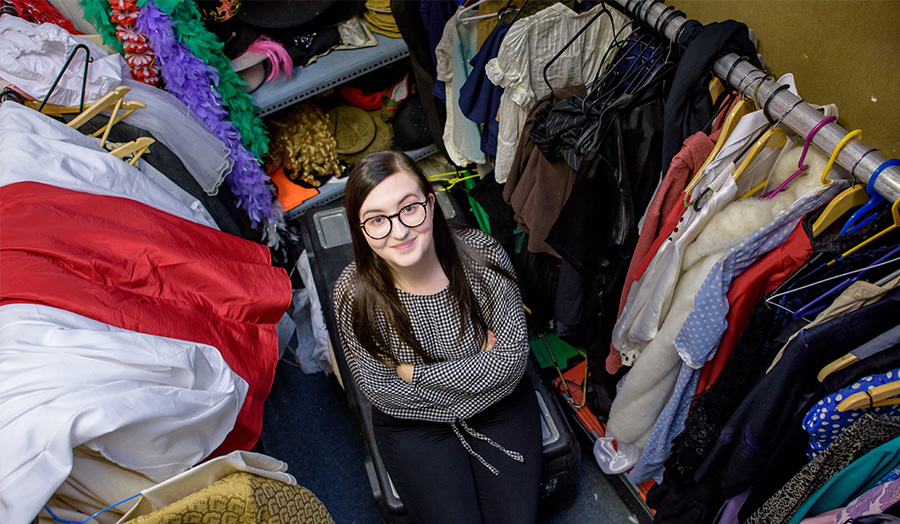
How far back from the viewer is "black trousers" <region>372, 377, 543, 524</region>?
59.4 inches

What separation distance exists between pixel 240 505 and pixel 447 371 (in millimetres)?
688

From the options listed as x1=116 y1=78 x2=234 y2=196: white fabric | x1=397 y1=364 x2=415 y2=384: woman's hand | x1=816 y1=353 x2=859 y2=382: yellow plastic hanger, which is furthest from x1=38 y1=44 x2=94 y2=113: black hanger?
x1=816 y1=353 x2=859 y2=382: yellow plastic hanger

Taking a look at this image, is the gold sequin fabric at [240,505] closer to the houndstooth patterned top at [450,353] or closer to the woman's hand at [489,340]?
the houndstooth patterned top at [450,353]

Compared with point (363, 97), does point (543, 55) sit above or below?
above

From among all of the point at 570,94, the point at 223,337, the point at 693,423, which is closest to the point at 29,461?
the point at 223,337

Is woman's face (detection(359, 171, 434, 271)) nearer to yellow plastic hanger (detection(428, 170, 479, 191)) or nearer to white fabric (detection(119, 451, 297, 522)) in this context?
white fabric (detection(119, 451, 297, 522))

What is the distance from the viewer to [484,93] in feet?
5.88

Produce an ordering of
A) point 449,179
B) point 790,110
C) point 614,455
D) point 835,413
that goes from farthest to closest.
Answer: point 449,179
point 614,455
point 790,110
point 835,413

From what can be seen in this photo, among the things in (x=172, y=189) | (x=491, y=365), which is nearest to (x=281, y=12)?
(x=172, y=189)

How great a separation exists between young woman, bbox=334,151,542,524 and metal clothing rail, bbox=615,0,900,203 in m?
0.68

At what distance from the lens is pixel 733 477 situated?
1166 millimetres

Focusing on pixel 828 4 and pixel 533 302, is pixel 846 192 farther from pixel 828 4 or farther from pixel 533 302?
pixel 533 302

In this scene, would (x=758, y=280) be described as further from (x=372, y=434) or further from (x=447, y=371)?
(x=372, y=434)

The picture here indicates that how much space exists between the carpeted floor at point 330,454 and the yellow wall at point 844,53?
54.1 inches
